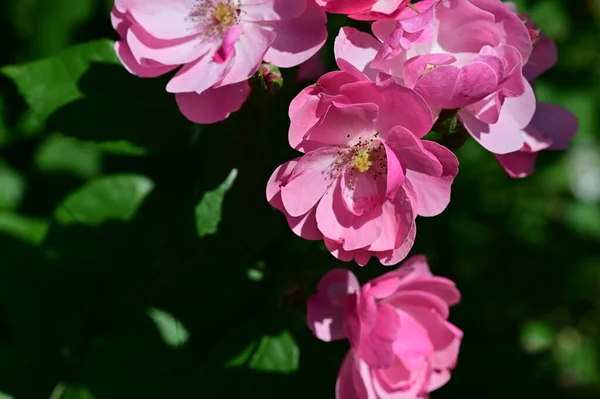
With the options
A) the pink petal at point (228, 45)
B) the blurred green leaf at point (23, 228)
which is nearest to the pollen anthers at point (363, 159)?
the pink petal at point (228, 45)

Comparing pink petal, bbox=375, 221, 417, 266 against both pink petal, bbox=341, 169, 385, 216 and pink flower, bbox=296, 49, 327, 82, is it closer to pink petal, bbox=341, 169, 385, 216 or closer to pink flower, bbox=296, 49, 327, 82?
pink petal, bbox=341, 169, 385, 216

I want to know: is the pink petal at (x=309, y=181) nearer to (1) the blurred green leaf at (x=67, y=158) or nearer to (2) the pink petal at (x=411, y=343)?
(2) the pink petal at (x=411, y=343)

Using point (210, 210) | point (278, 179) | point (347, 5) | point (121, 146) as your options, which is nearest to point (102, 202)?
point (121, 146)

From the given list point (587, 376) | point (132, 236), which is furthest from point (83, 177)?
point (587, 376)

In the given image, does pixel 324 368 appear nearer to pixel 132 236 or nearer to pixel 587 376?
pixel 132 236

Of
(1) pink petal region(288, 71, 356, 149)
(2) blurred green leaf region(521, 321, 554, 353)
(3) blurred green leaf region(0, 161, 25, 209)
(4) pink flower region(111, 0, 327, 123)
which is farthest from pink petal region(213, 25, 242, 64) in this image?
(2) blurred green leaf region(521, 321, 554, 353)

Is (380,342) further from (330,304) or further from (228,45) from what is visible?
(228,45)
